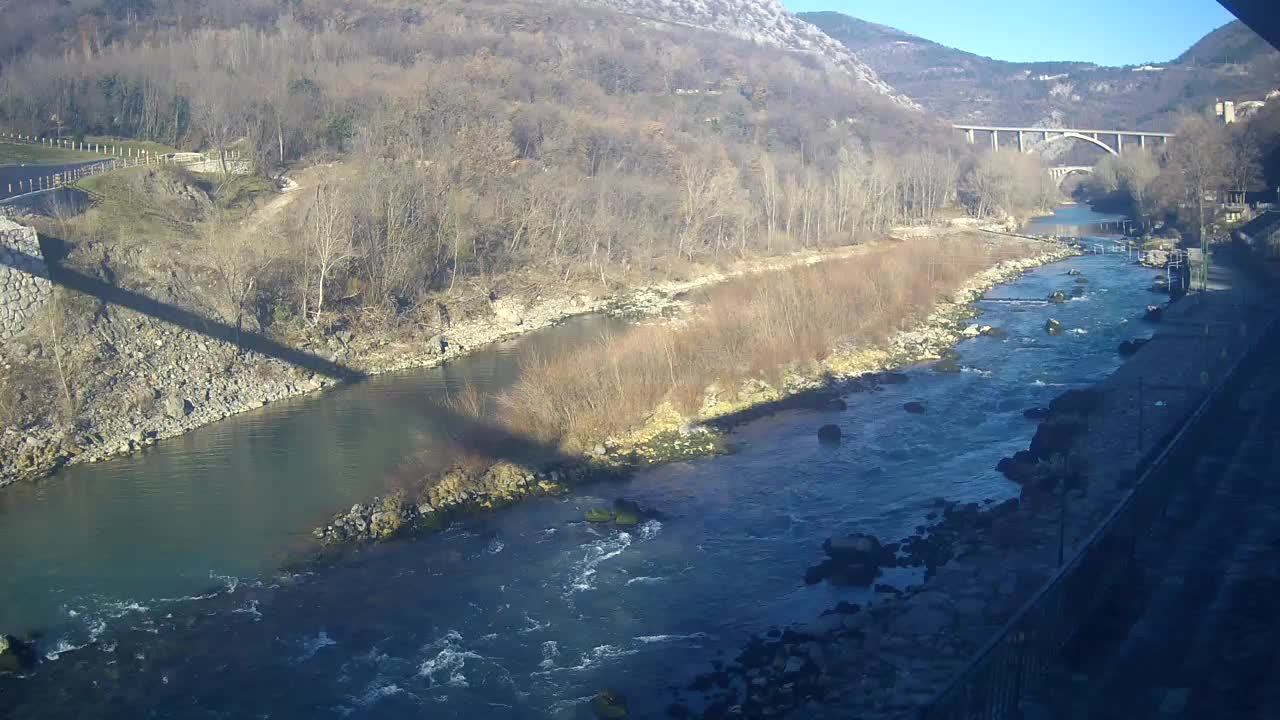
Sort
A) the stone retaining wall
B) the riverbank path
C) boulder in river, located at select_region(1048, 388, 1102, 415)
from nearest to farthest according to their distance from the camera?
the riverbank path, boulder in river, located at select_region(1048, 388, 1102, 415), the stone retaining wall

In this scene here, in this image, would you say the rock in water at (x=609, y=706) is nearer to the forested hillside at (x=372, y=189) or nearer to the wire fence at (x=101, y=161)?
the forested hillside at (x=372, y=189)

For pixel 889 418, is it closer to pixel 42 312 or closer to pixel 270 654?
pixel 270 654

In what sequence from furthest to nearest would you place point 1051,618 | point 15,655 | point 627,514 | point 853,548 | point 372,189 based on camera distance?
1. point 372,189
2. point 627,514
3. point 853,548
4. point 15,655
5. point 1051,618

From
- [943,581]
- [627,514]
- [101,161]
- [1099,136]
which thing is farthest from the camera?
[1099,136]

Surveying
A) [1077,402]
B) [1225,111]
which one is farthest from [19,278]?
[1225,111]

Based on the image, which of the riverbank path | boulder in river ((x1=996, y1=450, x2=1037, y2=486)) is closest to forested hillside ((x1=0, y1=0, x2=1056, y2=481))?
boulder in river ((x1=996, y1=450, x2=1037, y2=486))

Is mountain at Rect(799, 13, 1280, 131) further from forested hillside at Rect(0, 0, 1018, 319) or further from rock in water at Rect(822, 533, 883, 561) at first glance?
rock in water at Rect(822, 533, 883, 561)

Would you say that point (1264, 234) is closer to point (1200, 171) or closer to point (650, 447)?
point (1200, 171)

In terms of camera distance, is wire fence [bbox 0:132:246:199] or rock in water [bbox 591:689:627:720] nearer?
rock in water [bbox 591:689:627:720]
